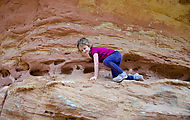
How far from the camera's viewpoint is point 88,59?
3389 millimetres

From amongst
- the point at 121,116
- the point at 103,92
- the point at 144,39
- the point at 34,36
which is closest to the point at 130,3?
the point at 144,39

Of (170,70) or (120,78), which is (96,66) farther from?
(170,70)

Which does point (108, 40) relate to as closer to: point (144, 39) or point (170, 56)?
point (144, 39)

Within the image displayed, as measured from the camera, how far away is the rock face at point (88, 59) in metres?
2.55

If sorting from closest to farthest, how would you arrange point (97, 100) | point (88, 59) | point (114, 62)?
point (97, 100) → point (114, 62) → point (88, 59)

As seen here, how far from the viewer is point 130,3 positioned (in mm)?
4039

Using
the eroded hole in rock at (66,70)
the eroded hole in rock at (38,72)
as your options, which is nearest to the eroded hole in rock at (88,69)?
the eroded hole in rock at (66,70)

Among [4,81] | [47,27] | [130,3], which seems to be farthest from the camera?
[130,3]

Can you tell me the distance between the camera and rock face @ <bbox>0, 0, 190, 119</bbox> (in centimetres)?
255

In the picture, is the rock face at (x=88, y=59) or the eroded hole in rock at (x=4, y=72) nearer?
the rock face at (x=88, y=59)

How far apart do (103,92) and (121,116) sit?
362mm

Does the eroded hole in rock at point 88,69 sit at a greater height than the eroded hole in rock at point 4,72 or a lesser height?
greater

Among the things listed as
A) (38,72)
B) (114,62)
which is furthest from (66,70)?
(114,62)

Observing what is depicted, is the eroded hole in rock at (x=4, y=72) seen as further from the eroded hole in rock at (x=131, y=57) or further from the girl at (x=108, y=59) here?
the eroded hole in rock at (x=131, y=57)
